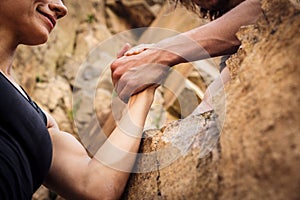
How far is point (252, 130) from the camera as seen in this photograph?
2.09 ft

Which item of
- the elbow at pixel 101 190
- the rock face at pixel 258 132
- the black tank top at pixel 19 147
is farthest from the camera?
the elbow at pixel 101 190

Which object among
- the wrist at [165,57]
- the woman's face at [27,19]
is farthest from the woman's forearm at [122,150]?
the woman's face at [27,19]

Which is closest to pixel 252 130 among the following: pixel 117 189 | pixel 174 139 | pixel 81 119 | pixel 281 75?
pixel 281 75

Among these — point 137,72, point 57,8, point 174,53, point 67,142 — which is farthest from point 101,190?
point 57,8

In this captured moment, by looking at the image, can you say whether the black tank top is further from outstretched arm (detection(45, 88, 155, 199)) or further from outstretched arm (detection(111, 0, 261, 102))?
outstretched arm (detection(111, 0, 261, 102))

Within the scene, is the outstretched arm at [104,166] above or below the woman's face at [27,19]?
below

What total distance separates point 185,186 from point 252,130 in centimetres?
21

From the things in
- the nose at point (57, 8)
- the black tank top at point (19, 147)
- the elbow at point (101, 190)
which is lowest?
the elbow at point (101, 190)

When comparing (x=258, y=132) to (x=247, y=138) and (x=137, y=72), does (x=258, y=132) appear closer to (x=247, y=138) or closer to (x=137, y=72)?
(x=247, y=138)

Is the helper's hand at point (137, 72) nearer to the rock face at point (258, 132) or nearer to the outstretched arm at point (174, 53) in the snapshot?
the outstretched arm at point (174, 53)

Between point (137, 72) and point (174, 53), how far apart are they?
0.45 feet

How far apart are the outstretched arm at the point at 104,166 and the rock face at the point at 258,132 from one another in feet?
0.60

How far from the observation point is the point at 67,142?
3.78 ft

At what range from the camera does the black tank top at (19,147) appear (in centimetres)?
84
